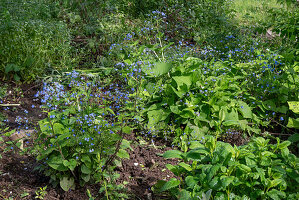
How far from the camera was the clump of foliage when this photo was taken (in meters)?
4.49

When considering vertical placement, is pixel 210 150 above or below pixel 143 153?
above

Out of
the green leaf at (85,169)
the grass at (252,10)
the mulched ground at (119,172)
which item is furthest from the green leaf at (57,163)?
the grass at (252,10)

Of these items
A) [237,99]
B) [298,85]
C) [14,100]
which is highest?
[298,85]

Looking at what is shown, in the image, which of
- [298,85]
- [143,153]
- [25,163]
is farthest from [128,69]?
[298,85]

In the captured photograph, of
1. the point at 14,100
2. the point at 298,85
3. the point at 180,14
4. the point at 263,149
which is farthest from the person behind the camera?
the point at 180,14

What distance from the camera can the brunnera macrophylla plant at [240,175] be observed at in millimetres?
2260

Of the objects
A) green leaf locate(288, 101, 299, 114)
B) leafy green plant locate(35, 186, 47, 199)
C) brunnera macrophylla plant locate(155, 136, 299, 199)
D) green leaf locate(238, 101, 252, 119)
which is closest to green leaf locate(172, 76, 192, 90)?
green leaf locate(238, 101, 252, 119)

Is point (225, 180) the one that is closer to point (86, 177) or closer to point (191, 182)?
point (191, 182)

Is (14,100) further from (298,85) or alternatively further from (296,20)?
(296,20)

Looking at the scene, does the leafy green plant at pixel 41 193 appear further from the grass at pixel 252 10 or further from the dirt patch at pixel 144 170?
the grass at pixel 252 10

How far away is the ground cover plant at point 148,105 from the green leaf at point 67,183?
1 cm

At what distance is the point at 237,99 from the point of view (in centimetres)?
380

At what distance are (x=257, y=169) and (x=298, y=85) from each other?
1687 mm

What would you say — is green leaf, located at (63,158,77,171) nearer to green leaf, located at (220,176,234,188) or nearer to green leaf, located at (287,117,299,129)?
green leaf, located at (220,176,234,188)
